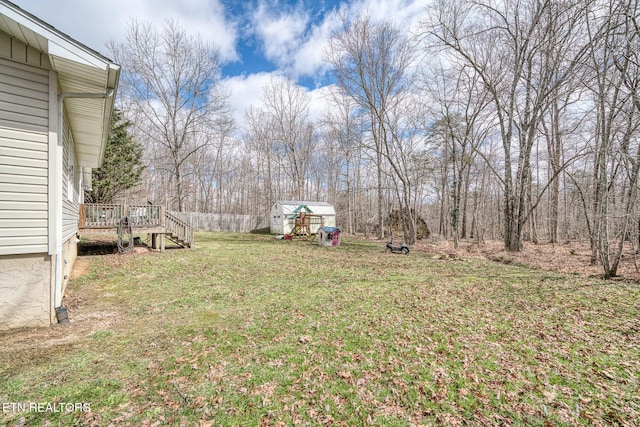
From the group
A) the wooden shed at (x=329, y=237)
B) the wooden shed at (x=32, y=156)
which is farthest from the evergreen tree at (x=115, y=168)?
the wooden shed at (x=32, y=156)

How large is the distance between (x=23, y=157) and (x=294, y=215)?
20.1 m

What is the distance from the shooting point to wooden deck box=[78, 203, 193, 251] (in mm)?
10133

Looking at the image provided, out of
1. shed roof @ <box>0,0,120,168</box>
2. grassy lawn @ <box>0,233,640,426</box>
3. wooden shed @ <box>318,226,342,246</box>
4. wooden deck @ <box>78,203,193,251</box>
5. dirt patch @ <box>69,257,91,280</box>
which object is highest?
shed roof @ <box>0,0,120,168</box>

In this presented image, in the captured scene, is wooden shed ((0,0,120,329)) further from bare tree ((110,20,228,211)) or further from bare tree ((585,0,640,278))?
bare tree ((110,20,228,211))

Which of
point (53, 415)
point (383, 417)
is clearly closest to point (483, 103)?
point (383, 417)

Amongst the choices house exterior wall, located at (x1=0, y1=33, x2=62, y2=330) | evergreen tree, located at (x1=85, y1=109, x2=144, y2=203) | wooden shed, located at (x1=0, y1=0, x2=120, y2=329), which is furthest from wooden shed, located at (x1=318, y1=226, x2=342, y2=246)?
evergreen tree, located at (x1=85, y1=109, x2=144, y2=203)

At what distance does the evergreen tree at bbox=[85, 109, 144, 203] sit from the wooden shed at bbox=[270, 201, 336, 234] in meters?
10.9

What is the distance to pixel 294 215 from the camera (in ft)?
78.1

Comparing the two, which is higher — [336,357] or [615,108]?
[615,108]

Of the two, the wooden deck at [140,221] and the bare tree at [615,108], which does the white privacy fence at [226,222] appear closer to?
the wooden deck at [140,221]

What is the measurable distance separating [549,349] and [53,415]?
5774 millimetres

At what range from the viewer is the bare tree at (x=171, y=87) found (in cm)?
2036

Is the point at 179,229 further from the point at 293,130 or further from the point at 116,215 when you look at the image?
the point at 293,130

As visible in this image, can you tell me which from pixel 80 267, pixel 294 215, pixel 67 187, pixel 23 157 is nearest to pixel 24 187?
pixel 23 157
